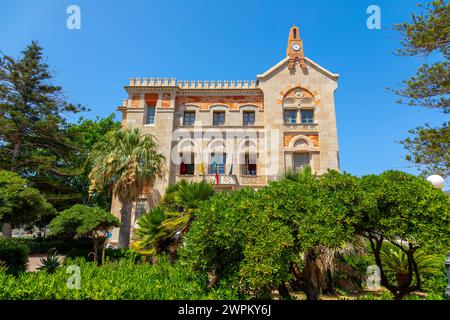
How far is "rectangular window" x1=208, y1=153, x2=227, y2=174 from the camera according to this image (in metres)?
22.7

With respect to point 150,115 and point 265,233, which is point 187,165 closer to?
point 150,115

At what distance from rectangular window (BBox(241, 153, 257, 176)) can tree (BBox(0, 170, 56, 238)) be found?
592 inches

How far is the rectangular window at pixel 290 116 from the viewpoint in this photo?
23172 millimetres

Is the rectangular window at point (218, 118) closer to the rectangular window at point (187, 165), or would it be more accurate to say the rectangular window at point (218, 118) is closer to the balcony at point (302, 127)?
the rectangular window at point (187, 165)

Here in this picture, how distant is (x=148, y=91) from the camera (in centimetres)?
2406

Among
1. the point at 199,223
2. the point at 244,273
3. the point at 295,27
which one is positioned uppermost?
the point at 295,27

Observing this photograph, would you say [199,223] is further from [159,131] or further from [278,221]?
[159,131]

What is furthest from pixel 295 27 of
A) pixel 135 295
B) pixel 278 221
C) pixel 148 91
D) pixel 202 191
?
pixel 135 295

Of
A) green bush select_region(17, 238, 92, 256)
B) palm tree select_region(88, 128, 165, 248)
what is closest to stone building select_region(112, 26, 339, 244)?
green bush select_region(17, 238, 92, 256)

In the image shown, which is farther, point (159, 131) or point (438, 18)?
point (159, 131)

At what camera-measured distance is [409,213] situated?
225 inches

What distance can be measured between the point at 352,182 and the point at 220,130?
1750cm

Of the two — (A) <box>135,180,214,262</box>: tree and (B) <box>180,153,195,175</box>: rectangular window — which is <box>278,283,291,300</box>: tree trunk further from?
(B) <box>180,153,195,175</box>: rectangular window

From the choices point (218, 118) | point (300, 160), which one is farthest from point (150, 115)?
point (300, 160)
